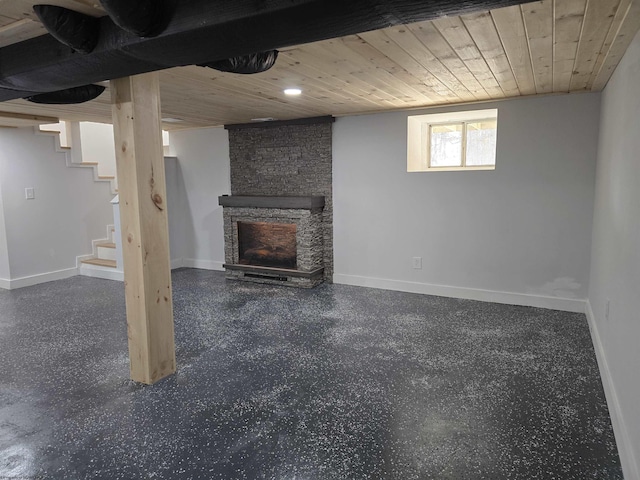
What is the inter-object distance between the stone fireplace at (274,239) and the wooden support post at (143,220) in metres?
2.54

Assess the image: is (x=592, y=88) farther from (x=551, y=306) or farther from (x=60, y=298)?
(x=60, y=298)

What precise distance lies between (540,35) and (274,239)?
383cm

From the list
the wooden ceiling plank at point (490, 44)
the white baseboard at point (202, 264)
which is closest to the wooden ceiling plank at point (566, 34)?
the wooden ceiling plank at point (490, 44)

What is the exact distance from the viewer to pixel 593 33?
7.22ft

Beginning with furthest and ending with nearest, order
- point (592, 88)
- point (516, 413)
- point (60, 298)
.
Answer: point (60, 298) < point (592, 88) < point (516, 413)

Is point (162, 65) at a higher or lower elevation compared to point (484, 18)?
lower

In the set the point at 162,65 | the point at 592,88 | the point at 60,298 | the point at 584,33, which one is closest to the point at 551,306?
the point at 592,88

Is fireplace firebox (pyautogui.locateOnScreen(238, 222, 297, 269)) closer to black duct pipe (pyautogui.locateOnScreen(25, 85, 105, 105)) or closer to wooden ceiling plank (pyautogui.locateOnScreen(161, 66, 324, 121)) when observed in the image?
wooden ceiling plank (pyautogui.locateOnScreen(161, 66, 324, 121))

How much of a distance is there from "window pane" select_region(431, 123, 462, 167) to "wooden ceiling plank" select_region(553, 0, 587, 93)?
61.6 inches

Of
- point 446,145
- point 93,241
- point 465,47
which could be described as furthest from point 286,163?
point 465,47

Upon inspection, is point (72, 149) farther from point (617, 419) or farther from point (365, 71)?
point (617, 419)

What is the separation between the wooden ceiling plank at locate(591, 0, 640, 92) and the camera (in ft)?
6.25

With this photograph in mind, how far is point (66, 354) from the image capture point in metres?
3.21

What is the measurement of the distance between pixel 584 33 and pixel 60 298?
17.1ft
